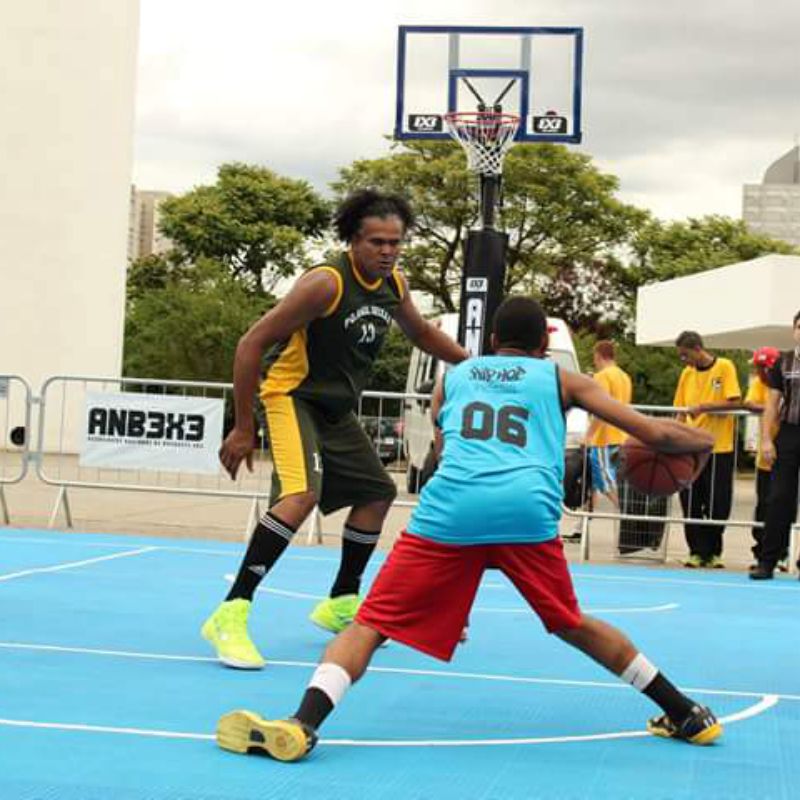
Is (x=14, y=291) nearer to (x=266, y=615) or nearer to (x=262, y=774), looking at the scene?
(x=266, y=615)

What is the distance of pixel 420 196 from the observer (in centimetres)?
5400

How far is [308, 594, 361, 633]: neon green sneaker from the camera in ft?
24.1

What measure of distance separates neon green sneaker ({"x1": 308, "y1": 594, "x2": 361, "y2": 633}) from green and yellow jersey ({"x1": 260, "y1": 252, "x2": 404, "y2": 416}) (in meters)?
0.97

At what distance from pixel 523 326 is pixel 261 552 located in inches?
79.7

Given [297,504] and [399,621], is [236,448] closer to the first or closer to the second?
[297,504]

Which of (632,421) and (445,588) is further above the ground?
(632,421)

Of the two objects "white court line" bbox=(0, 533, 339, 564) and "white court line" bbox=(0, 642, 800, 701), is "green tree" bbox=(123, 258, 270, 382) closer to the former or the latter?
"white court line" bbox=(0, 533, 339, 564)

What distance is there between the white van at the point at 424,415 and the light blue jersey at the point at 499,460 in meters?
7.85

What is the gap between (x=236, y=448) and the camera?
21.9 feet

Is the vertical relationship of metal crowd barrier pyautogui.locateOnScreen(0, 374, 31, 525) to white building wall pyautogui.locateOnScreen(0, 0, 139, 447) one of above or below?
below

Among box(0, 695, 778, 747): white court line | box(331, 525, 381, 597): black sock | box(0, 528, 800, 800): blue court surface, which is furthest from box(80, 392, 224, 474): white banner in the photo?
box(0, 695, 778, 747): white court line

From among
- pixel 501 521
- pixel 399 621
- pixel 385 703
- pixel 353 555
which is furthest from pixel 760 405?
pixel 399 621

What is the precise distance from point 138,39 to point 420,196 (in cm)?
1865

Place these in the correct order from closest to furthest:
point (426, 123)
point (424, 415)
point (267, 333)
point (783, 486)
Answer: point (267, 333) < point (783, 486) < point (424, 415) < point (426, 123)
